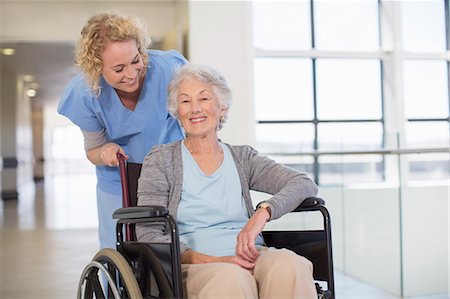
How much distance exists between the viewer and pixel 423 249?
122 inches

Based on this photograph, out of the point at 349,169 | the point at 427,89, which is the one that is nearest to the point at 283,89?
the point at 427,89

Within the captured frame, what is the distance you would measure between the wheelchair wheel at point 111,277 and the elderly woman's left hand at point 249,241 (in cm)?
27

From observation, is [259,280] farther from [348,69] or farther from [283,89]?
[348,69]

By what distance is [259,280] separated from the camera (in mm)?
1470

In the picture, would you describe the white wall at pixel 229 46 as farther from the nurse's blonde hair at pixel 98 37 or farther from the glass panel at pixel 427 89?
the nurse's blonde hair at pixel 98 37

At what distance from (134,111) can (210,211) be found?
479mm

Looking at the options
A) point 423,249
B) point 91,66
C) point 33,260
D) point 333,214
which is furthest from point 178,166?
point 33,260

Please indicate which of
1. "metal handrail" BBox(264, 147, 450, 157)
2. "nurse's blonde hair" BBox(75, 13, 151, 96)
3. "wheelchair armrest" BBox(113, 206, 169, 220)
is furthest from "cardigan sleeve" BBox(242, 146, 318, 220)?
"metal handrail" BBox(264, 147, 450, 157)

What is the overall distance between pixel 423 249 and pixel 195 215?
1867 millimetres

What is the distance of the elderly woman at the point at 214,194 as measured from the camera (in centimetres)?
145

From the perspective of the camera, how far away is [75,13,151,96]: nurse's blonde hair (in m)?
1.75

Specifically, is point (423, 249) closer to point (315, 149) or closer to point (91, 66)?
point (315, 149)

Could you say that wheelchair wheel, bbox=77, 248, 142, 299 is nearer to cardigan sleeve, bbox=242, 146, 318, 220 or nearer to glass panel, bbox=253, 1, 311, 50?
cardigan sleeve, bbox=242, 146, 318, 220

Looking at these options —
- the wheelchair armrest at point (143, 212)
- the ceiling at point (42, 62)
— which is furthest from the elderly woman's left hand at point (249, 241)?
the ceiling at point (42, 62)
